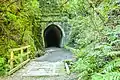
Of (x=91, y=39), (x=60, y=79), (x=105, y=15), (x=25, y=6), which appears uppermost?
(x=25, y=6)

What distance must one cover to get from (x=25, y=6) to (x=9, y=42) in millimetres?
3687

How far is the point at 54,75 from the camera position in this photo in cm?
736

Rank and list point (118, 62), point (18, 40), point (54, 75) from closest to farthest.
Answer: point (118, 62), point (54, 75), point (18, 40)

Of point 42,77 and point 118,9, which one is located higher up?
point 118,9

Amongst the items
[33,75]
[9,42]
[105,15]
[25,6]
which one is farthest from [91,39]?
[25,6]

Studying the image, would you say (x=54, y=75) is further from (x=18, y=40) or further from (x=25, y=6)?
(x=25, y=6)

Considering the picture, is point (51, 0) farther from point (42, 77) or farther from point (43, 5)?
point (42, 77)

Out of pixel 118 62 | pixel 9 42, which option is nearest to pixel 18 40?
pixel 9 42

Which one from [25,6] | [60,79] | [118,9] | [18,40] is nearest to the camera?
[118,9]

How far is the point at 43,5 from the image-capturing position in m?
20.4

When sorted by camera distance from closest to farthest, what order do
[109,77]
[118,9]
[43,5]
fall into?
1. [109,77]
2. [118,9]
3. [43,5]

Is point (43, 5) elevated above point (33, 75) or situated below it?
above

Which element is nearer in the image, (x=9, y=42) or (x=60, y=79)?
(x=60, y=79)

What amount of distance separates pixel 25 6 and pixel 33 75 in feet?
20.3
